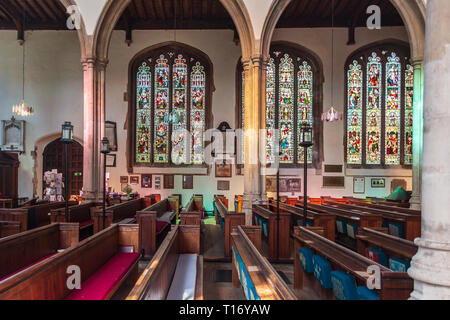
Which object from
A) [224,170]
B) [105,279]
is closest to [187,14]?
[224,170]

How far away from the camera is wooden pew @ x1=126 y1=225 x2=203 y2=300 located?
6.84 ft

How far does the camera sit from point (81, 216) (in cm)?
675

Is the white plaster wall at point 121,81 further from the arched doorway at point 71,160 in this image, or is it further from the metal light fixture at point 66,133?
the metal light fixture at point 66,133

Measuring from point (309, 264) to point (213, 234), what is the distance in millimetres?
3834

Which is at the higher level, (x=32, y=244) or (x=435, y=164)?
(x=435, y=164)

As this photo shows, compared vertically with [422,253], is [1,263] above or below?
below

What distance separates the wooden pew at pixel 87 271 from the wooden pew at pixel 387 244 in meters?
3.05

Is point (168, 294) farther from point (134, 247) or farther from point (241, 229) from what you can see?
point (134, 247)

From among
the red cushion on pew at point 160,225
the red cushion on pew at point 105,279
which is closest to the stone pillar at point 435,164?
the red cushion on pew at point 105,279

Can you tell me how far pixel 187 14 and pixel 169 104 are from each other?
11.9 feet

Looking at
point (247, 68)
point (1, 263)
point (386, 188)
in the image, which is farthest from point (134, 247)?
point (386, 188)

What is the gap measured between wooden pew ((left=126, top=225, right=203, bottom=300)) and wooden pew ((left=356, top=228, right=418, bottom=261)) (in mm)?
2170

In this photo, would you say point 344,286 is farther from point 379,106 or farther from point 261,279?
point 379,106
